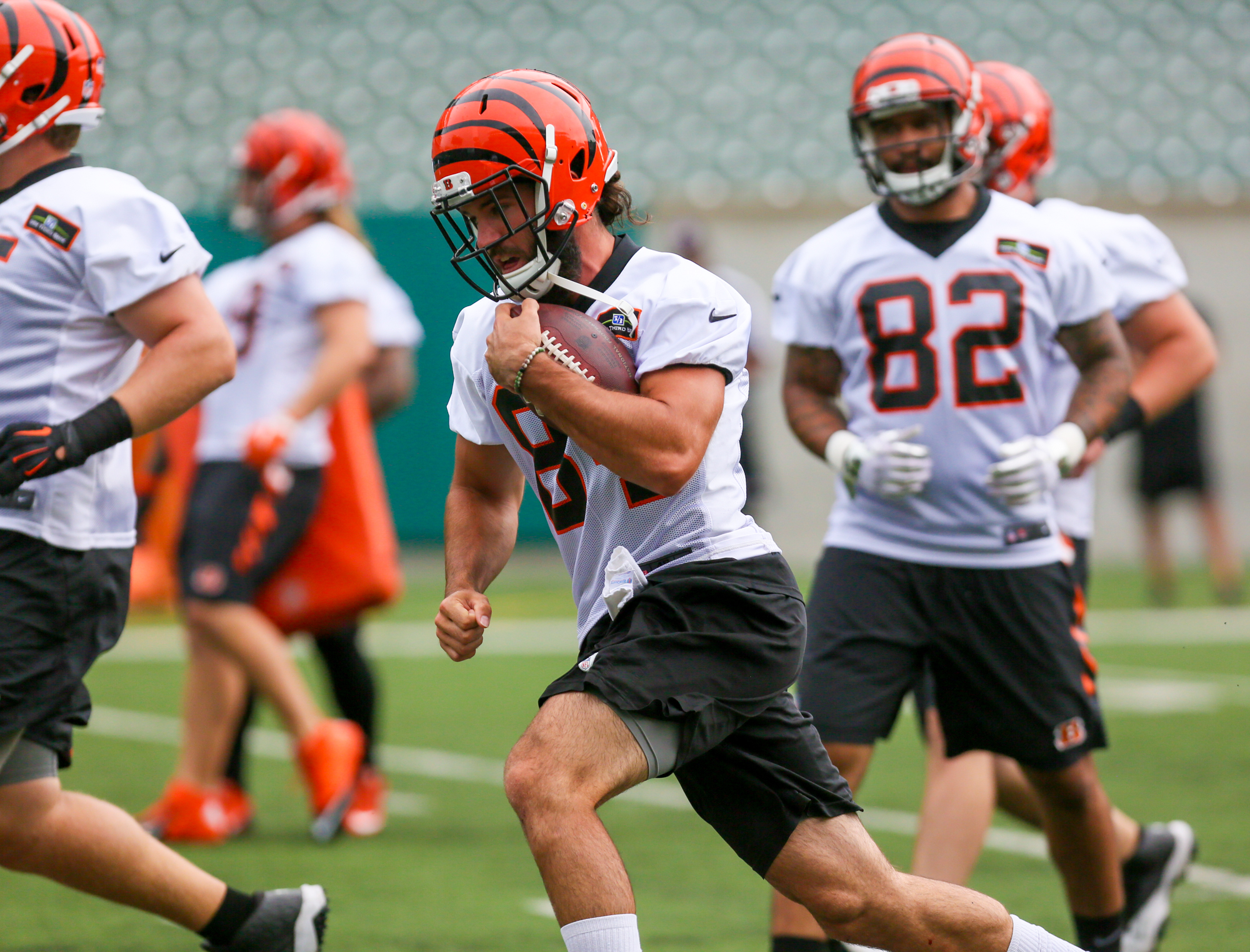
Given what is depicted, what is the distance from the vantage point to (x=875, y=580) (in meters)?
3.82

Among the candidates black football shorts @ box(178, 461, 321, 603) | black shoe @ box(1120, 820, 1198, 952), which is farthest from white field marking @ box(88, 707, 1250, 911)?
black football shorts @ box(178, 461, 321, 603)

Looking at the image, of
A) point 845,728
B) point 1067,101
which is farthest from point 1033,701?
point 1067,101

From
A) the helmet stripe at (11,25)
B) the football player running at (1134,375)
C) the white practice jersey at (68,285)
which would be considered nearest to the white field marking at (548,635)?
the football player running at (1134,375)

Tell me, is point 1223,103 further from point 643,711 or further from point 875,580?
point 643,711

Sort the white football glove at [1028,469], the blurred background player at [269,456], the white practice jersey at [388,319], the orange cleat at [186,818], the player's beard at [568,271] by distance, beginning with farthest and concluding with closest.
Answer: the white practice jersey at [388,319]
the blurred background player at [269,456]
the orange cleat at [186,818]
the white football glove at [1028,469]
the player's beard at [568,271]

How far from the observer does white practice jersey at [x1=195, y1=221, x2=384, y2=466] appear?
5.66 m

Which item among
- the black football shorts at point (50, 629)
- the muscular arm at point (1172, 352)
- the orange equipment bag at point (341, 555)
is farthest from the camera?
the orange equipment bag at point (341, 555)

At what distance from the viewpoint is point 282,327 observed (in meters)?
5.79

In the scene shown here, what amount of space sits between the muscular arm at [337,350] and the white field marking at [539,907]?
186 cm

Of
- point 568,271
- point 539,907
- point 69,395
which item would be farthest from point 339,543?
point 568,271

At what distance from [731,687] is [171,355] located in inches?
51.7

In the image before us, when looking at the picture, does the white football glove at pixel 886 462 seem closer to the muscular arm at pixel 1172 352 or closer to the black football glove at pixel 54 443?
the muscular arm at pixel 1172 352

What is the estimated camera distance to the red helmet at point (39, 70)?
10.8ft

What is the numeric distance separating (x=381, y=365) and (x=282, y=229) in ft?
2.77
